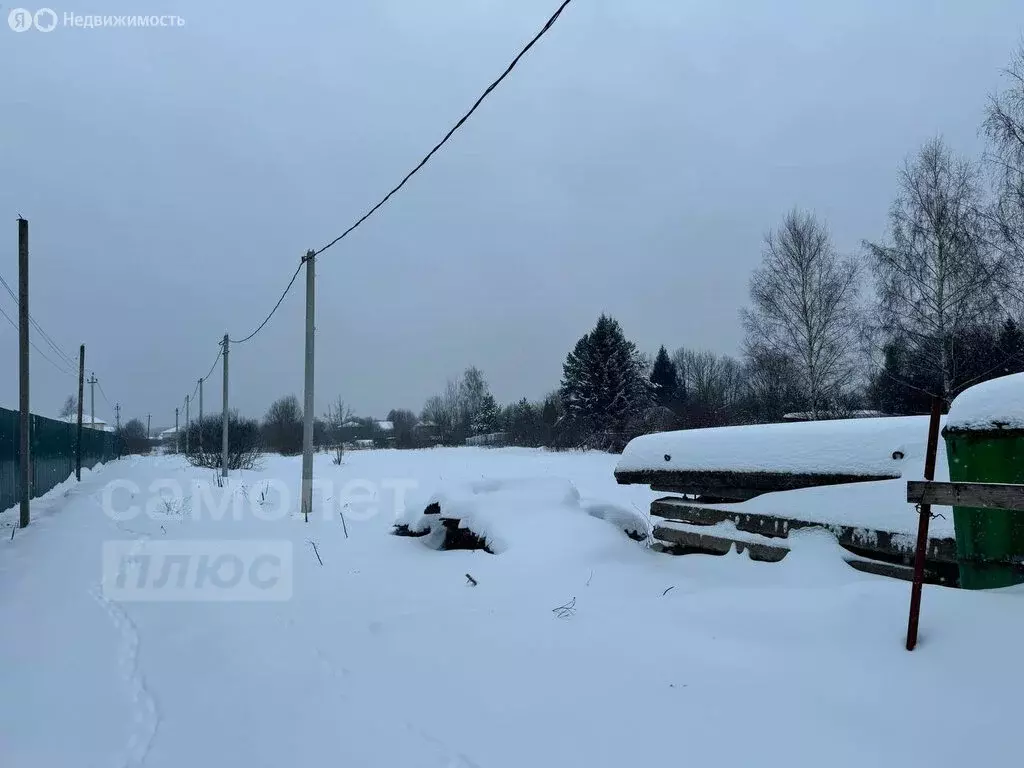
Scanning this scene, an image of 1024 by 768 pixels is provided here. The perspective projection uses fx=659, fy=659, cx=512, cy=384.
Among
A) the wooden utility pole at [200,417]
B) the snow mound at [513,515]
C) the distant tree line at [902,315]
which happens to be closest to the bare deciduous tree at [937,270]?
the distant tree line at [902,315]

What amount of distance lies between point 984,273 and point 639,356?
25681mm

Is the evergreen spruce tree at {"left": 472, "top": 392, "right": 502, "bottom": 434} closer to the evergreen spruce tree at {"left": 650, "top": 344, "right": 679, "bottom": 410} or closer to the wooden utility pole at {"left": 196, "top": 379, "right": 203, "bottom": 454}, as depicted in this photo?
the evergreen spruce tree at {"left": 650, "top": 344, "right": 679, "bottom": 410}

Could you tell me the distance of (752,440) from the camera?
493 centimetres

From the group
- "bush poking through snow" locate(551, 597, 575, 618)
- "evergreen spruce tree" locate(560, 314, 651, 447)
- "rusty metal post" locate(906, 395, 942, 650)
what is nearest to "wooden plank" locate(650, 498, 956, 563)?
"rusty metal post" locate(906, 395, 942, 650)

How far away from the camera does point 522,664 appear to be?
3541 mm

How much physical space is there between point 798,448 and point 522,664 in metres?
2.48

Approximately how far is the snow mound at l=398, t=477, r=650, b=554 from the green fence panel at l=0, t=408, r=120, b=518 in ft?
27.0

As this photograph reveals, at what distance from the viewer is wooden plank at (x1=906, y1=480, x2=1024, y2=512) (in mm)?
2744

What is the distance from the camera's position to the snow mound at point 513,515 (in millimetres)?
5741

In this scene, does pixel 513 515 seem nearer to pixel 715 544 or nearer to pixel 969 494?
pixel 715 544

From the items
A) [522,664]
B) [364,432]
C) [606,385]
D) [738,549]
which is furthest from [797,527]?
[364,432]

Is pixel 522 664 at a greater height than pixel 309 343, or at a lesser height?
lesser

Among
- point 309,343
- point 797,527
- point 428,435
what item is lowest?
point 428,435

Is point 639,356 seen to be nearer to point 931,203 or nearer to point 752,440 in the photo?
point 931,203
